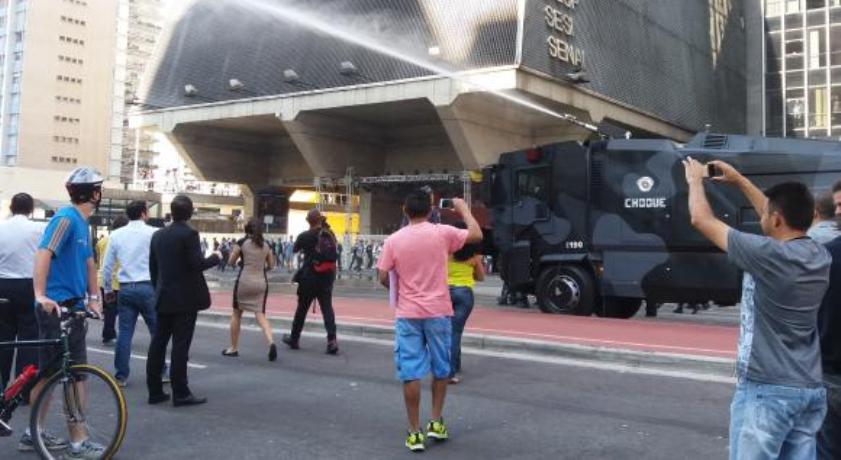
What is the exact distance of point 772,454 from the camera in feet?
9.28

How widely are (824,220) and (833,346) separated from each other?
74cm

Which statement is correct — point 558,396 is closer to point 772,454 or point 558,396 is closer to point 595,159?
point 772,454

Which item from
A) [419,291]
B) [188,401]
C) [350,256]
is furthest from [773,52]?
[188,401]

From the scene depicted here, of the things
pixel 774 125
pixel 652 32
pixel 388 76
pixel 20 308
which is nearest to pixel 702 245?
pixel 20 308

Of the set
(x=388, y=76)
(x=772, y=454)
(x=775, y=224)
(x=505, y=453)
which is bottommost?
(x=505, y=453)

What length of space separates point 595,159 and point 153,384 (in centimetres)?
877

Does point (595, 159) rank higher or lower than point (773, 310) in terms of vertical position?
higher

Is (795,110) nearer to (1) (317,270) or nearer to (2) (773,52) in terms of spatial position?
(2) (773,52)

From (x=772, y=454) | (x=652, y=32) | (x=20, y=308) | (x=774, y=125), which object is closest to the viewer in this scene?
(x=772, y=454)

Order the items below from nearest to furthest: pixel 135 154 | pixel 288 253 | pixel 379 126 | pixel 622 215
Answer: pixel 622 215
pixel 288 253
pixel 379 126
pixel 135 154

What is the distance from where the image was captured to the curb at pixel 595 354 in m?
8.02

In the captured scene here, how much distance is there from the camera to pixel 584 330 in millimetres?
10539

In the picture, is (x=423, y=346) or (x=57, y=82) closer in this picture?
(x=423, y=346)

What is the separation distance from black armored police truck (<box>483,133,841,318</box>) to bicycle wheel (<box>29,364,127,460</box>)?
9.46 metres
